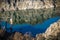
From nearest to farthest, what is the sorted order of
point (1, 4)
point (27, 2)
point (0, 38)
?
1. point (0, 38)
2. point (1, 4)
3. point (27, 2)

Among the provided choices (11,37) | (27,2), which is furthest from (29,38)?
(27,2)

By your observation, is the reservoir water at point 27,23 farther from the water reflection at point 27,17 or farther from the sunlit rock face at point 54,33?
the sunlit rock face at point 54,33

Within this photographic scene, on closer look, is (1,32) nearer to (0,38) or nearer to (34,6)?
(0,38)

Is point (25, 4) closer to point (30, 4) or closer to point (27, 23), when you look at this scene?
point (30, 4)

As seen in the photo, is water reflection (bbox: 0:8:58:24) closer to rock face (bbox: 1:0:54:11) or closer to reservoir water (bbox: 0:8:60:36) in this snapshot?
reservoir water (bbox: 0:8:60:36)

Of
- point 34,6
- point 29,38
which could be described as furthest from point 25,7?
point 29,38

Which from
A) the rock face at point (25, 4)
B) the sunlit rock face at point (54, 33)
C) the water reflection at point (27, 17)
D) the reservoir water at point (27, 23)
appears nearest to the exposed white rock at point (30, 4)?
the rock face at point (25, 4)

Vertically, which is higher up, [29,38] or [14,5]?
[29,38]

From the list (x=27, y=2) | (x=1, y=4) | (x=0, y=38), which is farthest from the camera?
(x=27, y=2)

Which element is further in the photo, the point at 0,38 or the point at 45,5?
the point at 45,5
